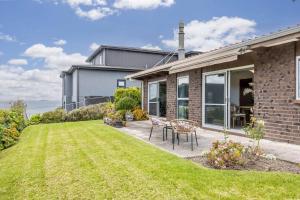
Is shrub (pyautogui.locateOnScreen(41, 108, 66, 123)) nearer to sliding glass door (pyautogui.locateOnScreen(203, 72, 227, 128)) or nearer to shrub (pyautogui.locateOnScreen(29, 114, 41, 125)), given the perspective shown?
shrub (pyautogui.locateOnScreen(29, 114, 41, 125))

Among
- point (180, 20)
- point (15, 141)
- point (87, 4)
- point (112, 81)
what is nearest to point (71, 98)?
point (112, 81)

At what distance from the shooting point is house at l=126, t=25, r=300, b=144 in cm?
832

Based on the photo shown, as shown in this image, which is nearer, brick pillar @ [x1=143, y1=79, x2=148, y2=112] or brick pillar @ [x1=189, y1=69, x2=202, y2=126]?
brick pillar @ [x1=189, y1=69, x2=202, y2=126]

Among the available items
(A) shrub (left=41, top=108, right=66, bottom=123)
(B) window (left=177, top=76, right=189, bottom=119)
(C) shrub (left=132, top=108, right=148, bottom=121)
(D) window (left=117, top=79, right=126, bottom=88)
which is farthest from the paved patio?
(D) window (left=117, top=79, right=126, bottom=88)

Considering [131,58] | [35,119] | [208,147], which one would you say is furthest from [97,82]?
[208,147]

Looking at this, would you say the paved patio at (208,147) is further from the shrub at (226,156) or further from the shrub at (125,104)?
the shrub at (125,104)

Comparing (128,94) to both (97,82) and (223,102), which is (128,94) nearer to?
(97,82)

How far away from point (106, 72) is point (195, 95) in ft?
51.1

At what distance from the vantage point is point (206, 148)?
8141 mm

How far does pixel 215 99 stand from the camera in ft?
38.9

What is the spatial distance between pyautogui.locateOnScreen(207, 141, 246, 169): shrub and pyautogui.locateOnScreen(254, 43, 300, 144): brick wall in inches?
121

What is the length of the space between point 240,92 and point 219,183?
10.4 m

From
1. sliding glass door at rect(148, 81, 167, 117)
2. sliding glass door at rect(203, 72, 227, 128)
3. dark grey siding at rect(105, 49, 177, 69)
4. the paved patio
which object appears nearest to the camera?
the paved patio

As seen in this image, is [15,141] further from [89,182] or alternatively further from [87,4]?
[87,4]
